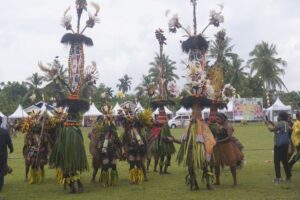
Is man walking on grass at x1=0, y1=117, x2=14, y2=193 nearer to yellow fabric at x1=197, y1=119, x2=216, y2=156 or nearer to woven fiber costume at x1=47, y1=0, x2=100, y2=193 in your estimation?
woven fiber costume at x1=47, y1=0, x2=100, y2=193

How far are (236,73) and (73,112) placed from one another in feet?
181

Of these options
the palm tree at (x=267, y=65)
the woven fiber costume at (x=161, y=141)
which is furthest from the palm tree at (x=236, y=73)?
the woven fiber costume at (x=161, y=141)

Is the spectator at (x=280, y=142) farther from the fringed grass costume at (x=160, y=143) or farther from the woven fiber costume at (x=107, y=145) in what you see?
the woven fiber costume at (x=107, y=145)

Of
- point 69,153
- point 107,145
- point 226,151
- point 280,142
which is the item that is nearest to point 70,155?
point 69,153

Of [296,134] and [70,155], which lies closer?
[70,155]

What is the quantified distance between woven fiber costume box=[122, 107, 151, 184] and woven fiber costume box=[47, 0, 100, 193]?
1589mm

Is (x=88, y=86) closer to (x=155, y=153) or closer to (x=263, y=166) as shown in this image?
(x=155, y=153)

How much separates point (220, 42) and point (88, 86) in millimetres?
3928

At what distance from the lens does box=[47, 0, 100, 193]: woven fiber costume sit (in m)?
10.5

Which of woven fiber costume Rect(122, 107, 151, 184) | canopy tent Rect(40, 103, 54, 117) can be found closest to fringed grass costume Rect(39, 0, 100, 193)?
woven fiber costume Rect(122, 107, 151, 184)

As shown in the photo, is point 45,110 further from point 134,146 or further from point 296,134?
point 296,134

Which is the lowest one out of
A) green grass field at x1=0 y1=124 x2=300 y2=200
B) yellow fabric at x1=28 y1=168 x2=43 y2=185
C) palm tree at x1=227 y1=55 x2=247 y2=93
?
green grass field at x1=0 y1=124 x2=300 y2=200

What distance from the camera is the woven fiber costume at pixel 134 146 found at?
12016 mm

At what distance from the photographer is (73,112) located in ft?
35.4
